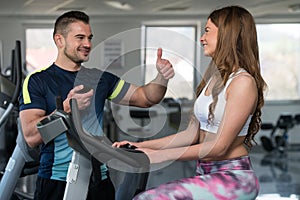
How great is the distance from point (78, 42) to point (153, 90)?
0.34m

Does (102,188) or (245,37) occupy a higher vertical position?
(245,37)

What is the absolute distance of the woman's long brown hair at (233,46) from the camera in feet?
5.22

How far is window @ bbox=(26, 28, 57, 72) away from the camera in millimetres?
9391

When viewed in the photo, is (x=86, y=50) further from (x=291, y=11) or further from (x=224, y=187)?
(x=291, y=11)

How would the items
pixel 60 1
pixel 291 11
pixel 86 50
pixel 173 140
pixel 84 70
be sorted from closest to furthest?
1. pixel 173 140
2. pixel 84 70
3. pixel 86 50
4. pixel 60 1
5. pixel 291 11

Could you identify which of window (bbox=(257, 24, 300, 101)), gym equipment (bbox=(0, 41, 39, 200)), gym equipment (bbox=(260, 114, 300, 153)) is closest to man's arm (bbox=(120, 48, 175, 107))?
gym equipment (bbox=(0, 41, 39, 200))

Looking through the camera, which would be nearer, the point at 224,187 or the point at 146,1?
the point at 224,187

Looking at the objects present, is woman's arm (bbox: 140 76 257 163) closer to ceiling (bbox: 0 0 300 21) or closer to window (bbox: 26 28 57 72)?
ceiling (bbox: 0 0 300 21)

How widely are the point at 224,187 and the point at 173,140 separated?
22 cm

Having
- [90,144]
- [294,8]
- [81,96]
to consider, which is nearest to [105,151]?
[90,144]

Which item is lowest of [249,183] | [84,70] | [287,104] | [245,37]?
Answer: [287,104]

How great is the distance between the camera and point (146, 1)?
7.96 meters

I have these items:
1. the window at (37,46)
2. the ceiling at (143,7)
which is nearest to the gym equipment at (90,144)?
the ceiling at (143,7)

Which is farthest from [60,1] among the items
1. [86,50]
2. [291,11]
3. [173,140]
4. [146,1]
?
[173,140]
